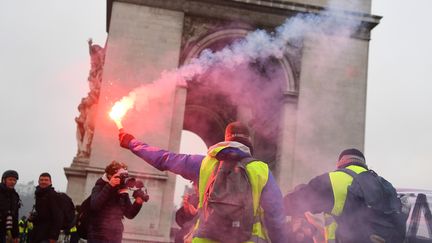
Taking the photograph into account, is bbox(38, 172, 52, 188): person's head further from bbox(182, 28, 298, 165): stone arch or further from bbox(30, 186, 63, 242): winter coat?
bbox(182, 28, 298, 165): stone arch

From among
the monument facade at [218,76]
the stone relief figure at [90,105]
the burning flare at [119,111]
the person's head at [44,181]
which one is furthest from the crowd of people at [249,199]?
the stone relief figure at [90,105]

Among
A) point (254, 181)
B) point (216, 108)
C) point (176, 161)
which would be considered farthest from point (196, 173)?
point (216, 108)

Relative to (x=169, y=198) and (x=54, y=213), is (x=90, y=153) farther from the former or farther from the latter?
(x=54, y=213)

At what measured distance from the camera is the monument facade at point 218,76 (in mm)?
14406

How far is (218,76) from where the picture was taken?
16.8 meters

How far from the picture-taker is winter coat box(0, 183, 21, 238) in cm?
738

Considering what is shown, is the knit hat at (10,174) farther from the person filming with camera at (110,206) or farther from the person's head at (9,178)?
the person filming with camera at (110,206)

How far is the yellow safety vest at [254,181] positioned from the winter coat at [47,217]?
3.80 metres

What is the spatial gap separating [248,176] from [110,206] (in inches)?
108

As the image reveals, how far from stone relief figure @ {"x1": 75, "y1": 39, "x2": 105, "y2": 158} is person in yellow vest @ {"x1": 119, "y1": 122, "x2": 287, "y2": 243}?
1153 centimetres

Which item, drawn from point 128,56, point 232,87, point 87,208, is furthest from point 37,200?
point 232,87

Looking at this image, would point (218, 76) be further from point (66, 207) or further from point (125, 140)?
point (125, 140)

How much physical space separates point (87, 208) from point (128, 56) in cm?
934

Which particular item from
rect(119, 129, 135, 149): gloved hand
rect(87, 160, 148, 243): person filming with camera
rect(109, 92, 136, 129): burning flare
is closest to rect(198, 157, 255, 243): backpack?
rect(119, 129, 135, 149): gloved hand
